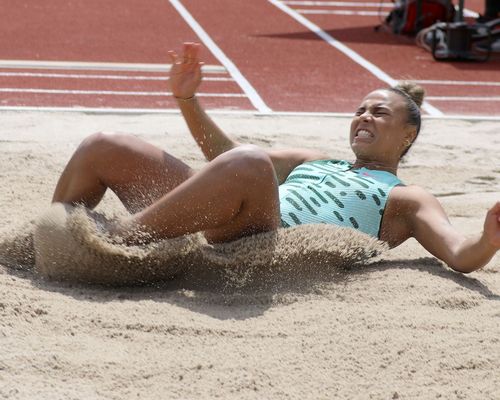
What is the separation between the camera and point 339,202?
404 cm

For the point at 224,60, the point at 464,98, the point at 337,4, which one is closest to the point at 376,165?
the point at 464,98

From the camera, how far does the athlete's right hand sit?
4203 millimetres

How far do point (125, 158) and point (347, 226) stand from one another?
0.84 m

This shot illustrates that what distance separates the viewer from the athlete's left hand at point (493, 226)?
11.7 feet

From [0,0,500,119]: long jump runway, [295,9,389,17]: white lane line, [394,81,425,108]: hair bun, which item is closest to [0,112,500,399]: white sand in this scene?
[394,81,425,108]: hair bun

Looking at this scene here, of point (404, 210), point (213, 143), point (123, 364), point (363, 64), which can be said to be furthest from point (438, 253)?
point (363, 64)

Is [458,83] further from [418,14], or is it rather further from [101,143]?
[101,143]

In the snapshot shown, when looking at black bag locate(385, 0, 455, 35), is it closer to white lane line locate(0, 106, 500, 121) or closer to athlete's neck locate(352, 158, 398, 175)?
white lane line locate(0, 106, 500, 121)

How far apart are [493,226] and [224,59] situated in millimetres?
6489

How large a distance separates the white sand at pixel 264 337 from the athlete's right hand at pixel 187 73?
2.64ft

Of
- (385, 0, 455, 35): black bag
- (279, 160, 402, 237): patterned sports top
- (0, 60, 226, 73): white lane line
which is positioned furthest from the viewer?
(385, 0, 455, 35): black bag

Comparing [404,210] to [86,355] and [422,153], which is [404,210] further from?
[422,153]

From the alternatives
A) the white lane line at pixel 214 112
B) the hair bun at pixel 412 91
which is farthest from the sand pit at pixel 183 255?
the white lane line at pixel 214 112

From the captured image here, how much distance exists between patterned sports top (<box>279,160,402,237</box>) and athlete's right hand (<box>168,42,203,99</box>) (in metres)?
0.53
